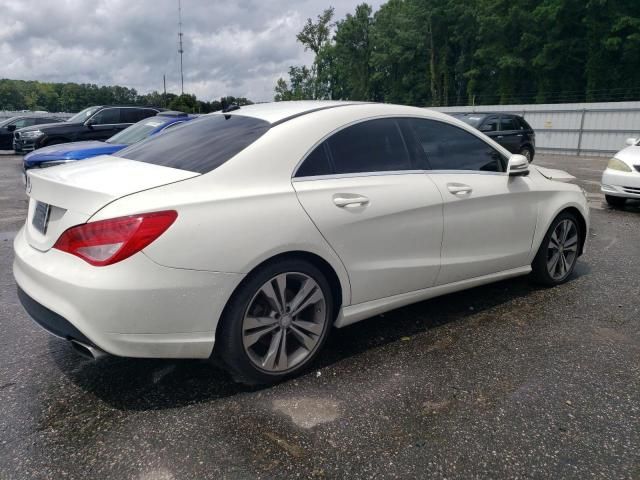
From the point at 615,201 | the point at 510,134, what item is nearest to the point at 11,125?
the point at 510,134

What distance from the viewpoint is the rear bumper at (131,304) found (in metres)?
2.32

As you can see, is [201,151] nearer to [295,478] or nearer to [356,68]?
[295,478]

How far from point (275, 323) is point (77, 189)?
4.00 ft

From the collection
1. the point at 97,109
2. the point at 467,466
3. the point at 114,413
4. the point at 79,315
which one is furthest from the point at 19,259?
the point at 97,109

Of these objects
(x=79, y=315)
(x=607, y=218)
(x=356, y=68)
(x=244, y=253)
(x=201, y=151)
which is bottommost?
(x=607, y=218)

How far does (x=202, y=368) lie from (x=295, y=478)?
1.09 meters

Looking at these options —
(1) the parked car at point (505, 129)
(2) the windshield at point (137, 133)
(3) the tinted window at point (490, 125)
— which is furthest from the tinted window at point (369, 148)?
(3) the tinted window at point (490, 125)

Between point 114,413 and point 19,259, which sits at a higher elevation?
point 19,259

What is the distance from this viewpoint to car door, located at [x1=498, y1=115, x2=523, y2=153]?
46.6ft

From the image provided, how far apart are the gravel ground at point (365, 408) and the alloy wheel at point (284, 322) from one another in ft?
0.55

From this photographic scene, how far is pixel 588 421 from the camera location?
2.55m

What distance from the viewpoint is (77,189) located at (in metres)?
2.54

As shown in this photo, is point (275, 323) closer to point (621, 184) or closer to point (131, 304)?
point (131, 304)

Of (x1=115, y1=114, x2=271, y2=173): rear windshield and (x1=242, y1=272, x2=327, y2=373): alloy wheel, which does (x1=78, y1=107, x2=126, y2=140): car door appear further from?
(x1=242, y1=272, x2=327, y2=373): alloy wheel
